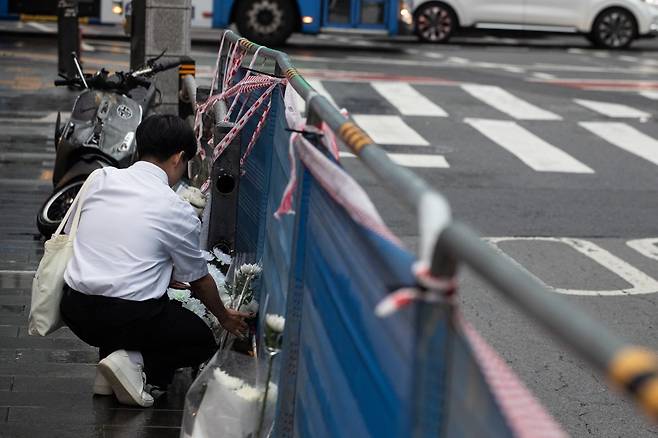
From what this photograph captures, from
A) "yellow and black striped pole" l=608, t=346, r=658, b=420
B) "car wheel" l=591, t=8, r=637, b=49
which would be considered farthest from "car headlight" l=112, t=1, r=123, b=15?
"yellow and black striped pole" l=608, t=346, r=658, b=420

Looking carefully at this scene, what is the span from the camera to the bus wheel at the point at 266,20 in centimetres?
2506

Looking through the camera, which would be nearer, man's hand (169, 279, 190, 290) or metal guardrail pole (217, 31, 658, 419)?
metal guardrail pole (217, 31, 658, 419)

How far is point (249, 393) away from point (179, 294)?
4.10 ft

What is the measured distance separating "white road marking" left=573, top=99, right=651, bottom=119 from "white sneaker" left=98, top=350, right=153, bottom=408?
1278cm

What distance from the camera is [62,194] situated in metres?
8.34

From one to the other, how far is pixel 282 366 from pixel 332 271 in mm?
842

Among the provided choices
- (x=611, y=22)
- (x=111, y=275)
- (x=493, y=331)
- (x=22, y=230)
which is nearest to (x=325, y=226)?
(x=111, y=275)

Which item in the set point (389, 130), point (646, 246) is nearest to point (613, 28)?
point (389, 130)

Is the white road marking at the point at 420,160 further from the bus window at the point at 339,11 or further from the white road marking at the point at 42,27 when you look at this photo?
the white road marking at the point at 42,27

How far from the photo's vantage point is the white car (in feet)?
88.9

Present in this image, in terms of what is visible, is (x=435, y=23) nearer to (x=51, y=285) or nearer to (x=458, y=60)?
(x=458, y=60)

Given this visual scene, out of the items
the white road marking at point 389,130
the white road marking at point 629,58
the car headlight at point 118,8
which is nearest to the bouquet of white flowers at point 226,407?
the white road marking at point 389,130

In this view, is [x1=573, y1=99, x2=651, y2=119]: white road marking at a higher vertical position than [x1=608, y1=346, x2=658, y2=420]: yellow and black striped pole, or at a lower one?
lower

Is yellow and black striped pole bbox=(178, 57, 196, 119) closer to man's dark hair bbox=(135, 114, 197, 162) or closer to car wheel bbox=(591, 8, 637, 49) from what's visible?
man's dark hair bbox=(135, 114, 197, 162)
